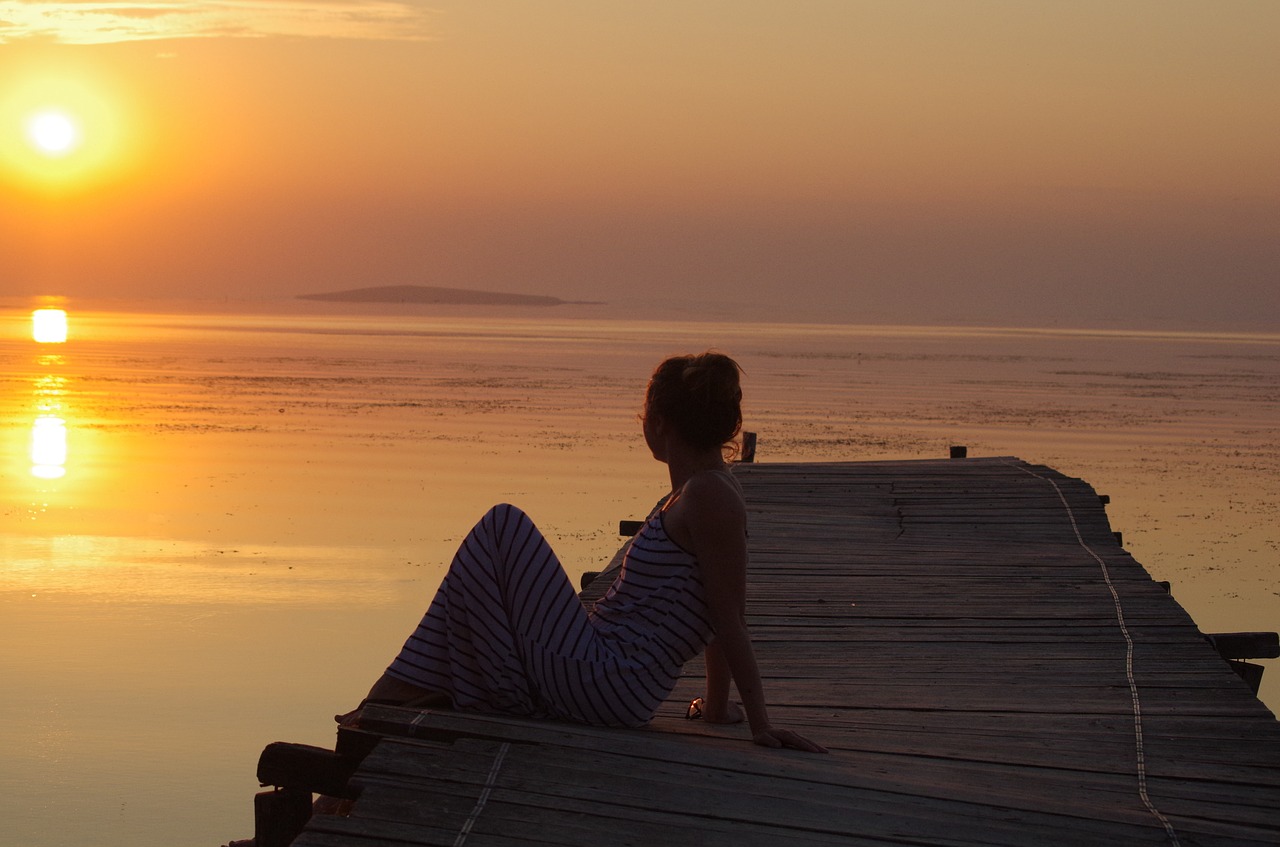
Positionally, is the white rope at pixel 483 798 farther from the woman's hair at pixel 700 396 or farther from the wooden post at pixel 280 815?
the woman's hair at pixel 700 396

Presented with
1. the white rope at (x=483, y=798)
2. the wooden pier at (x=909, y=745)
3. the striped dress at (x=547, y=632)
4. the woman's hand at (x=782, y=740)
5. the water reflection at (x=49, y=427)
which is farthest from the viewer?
the water reflection at (x=49, y=427)

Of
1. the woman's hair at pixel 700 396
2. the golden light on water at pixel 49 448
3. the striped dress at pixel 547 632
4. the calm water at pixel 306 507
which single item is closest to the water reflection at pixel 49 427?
the golden light on water at pixel 49 448

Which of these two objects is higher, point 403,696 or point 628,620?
point 628,620

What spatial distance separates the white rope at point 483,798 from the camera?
4141mm

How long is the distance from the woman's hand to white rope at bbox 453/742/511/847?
96 cm

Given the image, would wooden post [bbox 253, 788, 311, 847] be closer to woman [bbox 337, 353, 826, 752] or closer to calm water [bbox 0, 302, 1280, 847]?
woman [bbox 337, 353, 826, 752]

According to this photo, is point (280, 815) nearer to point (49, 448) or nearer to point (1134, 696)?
point (1134, 696)

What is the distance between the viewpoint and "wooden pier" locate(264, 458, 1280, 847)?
4.42m

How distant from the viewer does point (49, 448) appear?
892 inches

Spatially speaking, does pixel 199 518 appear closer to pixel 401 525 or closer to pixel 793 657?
pixel 401 525

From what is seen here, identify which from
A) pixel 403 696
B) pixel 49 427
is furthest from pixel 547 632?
pixel 49 427

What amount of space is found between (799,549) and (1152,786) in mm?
5242

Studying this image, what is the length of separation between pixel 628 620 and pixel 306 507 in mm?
12505

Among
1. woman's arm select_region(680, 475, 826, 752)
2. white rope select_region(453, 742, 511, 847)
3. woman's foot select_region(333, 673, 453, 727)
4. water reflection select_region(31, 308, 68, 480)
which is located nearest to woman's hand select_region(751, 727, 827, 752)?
woman's arm select_region(680, 475, 826, 752)
